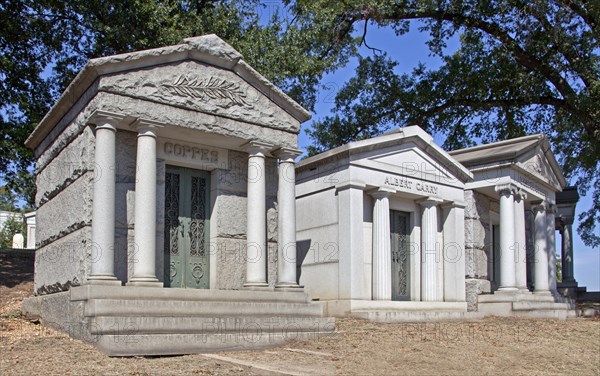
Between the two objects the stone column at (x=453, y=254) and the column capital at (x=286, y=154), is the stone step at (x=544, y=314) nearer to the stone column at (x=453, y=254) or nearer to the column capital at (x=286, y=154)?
the stone column at (x=453, y=254)

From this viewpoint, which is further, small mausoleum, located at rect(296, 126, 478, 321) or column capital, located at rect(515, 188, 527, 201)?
column capital, located at rect(515, 188, 527, 201)

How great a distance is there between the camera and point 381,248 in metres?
14.1

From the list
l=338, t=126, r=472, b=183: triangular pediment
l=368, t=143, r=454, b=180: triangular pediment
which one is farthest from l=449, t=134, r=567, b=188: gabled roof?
l=368, t=143, r=454, b=180: triangular pediment

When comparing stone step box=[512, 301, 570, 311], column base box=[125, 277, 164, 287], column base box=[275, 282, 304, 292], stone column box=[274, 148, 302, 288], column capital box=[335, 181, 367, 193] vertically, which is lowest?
stone step box=[512, 301, 570, 311]

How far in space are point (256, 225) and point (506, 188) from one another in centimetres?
818

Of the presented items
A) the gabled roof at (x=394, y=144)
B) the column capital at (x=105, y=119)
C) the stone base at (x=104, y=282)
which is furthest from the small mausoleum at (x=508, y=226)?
the column capital at (x=105, y=119)

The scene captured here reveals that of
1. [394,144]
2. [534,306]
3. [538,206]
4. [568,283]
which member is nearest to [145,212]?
[394,144]

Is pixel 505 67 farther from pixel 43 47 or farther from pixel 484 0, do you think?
pixel 43 47

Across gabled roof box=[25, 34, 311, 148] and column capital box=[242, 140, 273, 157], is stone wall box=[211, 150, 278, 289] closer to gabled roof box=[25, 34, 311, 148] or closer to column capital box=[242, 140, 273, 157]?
column capital box=[242, 140, 273, 157]

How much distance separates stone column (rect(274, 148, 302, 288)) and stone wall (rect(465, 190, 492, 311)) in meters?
6.78

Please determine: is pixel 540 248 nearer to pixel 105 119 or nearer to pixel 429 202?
pixel 429 202

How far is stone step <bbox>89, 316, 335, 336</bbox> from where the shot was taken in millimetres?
8445

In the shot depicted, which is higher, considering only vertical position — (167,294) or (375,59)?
(375,59)

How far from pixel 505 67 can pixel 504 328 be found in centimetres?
1259
